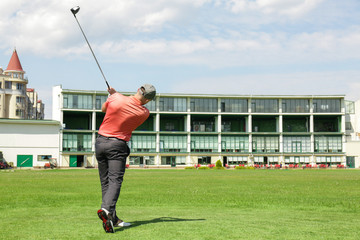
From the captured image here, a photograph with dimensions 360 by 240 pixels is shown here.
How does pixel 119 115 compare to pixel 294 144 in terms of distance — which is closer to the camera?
pixel 119 115

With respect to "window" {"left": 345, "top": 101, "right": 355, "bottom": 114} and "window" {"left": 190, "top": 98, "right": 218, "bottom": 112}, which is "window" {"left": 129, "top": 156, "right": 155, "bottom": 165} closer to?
"window" {"left": 190, "top": 98, "right": 218, "bottom": 112}

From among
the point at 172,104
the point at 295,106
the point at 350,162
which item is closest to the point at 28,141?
the point at 172,104

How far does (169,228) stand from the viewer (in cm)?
647

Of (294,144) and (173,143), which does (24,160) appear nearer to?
(173,143)

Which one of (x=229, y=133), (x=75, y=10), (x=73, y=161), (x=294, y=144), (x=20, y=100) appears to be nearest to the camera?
(x=75, y=10)

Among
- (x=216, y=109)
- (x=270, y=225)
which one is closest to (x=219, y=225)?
(x=270, y=225)

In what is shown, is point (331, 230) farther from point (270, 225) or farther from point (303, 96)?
point (303, 96)

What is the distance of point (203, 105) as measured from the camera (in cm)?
9725

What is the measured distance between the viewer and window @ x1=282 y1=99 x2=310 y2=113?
98.2 meters

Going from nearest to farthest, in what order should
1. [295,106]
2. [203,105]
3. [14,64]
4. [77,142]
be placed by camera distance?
[77,142], [203,105], [295,106], [14,64]

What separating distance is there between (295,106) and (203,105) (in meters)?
20.9

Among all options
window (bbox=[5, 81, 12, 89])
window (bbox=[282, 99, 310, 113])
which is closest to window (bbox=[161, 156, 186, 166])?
window (bbox=[282, 99, 310, 113])

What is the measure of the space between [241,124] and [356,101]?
2885 centimetres

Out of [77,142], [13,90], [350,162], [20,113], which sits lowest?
[350,162]
